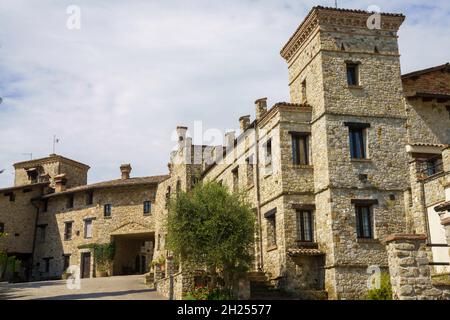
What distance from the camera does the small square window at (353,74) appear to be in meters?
22.7

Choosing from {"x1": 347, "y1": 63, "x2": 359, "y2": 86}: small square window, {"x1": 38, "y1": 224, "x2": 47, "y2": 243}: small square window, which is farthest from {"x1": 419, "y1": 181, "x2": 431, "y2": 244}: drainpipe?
{"x1": 38, "y1": 224, "x2": 47, "y2": 243}: small square window

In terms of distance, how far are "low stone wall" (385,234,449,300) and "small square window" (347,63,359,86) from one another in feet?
38.8

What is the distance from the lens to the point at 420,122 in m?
23.1

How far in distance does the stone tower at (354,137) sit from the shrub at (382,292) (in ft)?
4.56

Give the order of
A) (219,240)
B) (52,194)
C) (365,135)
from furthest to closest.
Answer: (52,194) < (365,135) < (219,240)

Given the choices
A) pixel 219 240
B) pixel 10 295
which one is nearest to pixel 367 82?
pixel 219 240

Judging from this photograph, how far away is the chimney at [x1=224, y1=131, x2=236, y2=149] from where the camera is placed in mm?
29697

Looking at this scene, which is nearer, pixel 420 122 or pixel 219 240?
pixel 219 240

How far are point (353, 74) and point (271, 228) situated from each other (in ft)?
24.6

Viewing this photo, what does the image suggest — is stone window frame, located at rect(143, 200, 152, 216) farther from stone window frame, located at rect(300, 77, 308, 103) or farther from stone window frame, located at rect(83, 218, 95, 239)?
stone window frame, located at rect(300, 77, 308, 103)

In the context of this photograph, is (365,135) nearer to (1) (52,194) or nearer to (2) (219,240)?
(2) (219,240)

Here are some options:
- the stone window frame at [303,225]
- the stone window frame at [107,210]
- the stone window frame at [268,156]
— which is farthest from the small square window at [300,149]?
the stone window frame at [107,210]

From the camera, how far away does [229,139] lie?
31.5 metres

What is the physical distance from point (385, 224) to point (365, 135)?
3713 mm
